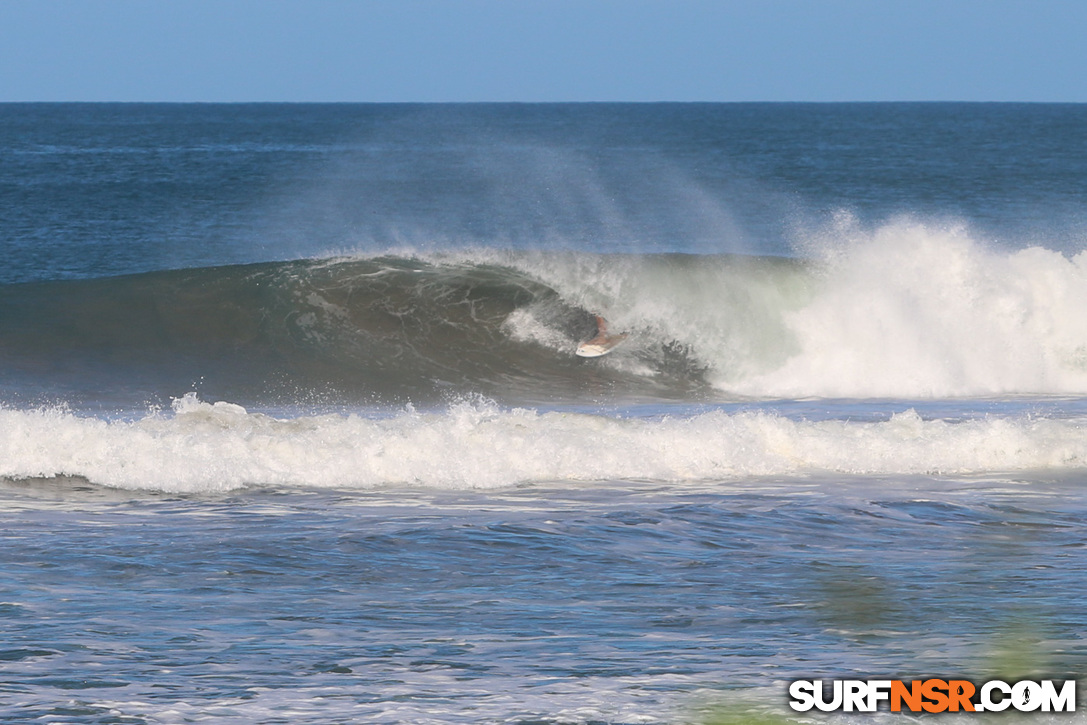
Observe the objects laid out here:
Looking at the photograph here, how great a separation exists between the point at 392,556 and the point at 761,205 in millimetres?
37671

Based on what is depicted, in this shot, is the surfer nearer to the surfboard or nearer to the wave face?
the surfboard

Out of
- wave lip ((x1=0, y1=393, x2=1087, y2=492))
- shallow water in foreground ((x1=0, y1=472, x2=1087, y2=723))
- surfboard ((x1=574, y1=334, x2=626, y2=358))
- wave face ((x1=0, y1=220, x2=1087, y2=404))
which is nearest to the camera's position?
shallow water in foreground ((x1=0, y1=472, x2=1087, y2=723))

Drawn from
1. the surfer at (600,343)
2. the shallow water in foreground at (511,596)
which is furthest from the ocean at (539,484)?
the surfer at (600,343)

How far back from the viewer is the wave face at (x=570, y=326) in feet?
50.4

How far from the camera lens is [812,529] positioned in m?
7.69

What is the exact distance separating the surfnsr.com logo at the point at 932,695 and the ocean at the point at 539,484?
0.08 meters

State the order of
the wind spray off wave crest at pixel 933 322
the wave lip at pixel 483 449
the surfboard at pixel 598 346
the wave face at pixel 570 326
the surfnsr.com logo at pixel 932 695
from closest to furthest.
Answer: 1. the surfnsr.com logo at pixel 932 695
2. the wave lip at pixel 483 449
3. the wave face at pixel 570 326
4. the wind spray off wave crest at pixel 933 322
5. the surfboard at pixel 598 346

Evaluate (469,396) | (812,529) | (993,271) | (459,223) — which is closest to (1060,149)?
(459,223)

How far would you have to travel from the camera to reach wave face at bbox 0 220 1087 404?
15359 mm

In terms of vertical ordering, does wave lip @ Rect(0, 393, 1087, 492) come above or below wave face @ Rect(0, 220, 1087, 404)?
below

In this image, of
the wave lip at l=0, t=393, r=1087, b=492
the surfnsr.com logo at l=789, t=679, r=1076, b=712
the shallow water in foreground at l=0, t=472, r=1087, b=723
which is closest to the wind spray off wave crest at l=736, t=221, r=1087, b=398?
the wave lip at l=0, t=393, r=1087, b=492

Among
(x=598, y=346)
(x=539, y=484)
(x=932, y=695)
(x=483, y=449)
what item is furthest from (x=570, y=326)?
(x=932, y=695)

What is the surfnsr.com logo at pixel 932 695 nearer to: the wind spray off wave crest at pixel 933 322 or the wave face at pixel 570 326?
the wave face at pixel 570 326

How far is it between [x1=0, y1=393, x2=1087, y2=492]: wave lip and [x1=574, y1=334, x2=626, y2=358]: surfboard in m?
5.78
